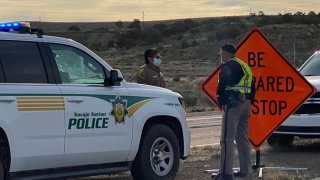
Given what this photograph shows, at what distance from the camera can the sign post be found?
1001 centimetres

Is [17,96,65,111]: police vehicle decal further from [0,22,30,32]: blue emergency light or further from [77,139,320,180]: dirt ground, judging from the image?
[77,139,320,180]: dirt ground

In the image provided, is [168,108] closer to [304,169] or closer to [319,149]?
[304,169]

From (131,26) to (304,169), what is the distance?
90.5m

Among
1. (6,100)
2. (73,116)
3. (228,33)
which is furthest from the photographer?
(228,33)

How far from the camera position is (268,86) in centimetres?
1021

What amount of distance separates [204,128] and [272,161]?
849cm

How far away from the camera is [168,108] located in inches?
370

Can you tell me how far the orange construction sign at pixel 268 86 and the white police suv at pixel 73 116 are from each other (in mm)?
1228

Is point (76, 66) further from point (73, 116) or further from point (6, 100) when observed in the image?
point (6, 100)

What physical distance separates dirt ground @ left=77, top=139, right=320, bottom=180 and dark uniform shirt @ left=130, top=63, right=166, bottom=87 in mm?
1442

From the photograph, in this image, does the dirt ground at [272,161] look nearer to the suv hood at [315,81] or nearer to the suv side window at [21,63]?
the suv hood at [315,81]

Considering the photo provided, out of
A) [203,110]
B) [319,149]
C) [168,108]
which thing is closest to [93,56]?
[168,108]

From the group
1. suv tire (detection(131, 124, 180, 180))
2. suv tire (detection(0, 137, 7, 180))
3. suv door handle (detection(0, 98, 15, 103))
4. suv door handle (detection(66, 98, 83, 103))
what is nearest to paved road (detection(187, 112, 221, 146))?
suv tire (detection(131, 124, 180, 180))

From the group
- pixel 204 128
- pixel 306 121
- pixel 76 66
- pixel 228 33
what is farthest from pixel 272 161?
pixel 228 33
